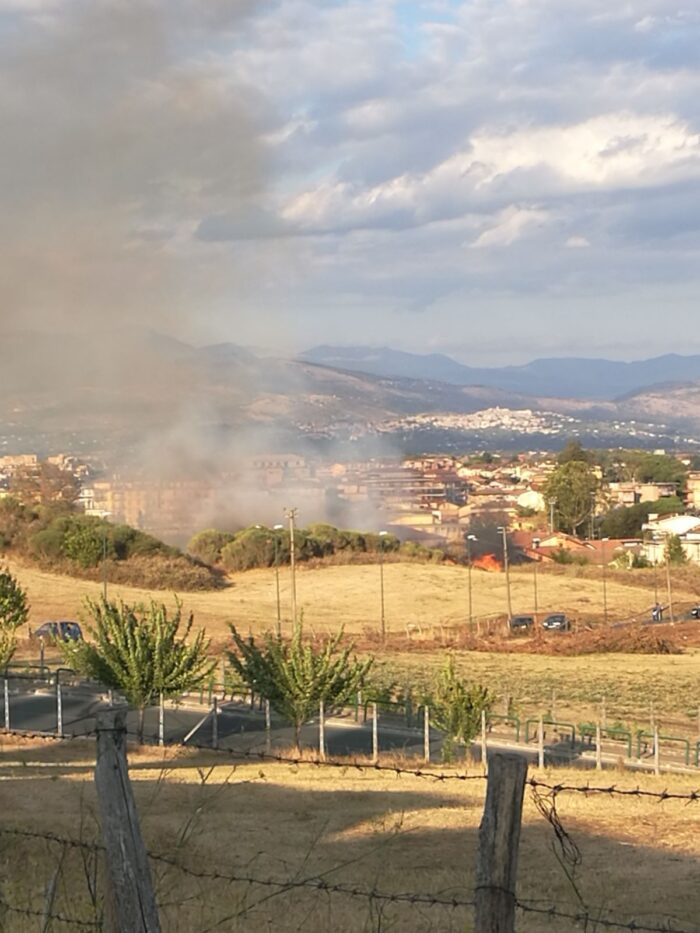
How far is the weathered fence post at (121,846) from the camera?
14.7ft

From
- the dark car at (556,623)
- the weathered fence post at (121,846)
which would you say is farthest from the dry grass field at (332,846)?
the dark car at (556,623)

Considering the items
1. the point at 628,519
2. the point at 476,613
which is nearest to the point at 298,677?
the point at 476,613

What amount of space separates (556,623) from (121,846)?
53.0m

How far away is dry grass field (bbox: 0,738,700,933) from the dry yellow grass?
104 ft

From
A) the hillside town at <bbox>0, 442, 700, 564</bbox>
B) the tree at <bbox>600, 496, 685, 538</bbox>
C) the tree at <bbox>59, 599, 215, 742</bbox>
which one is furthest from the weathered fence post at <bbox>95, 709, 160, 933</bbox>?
the tree at <bbox>600, 496, 685, 538</bbox>

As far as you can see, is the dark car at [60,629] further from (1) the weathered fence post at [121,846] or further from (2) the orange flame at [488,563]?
(1) the weathered fence post at [121,846]

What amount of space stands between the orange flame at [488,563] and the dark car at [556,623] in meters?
23.2

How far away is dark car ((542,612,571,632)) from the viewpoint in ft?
183

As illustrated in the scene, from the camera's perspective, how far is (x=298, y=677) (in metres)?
27.5

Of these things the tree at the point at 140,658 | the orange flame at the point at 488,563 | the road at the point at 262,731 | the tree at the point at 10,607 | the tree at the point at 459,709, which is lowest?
the road at the point at 262,731

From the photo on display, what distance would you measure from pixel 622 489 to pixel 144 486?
4941 cm

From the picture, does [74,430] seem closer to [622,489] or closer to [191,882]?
[622,489]

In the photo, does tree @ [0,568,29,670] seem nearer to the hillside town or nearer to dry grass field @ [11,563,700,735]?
dry grass field @ [11,563,700,735]

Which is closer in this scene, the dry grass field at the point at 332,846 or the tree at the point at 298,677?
the dry grass field at the point at 332,846
